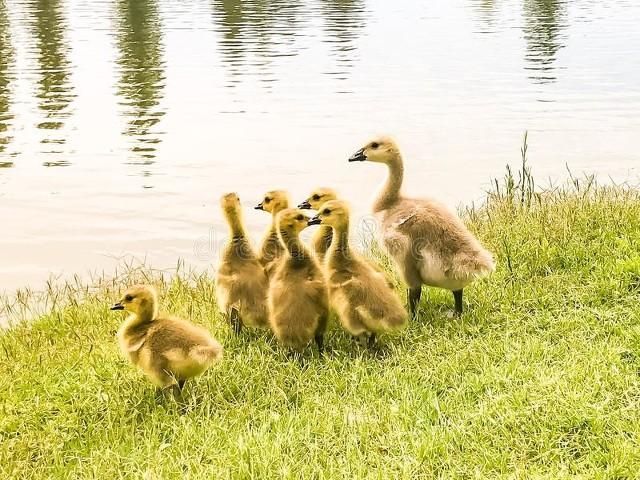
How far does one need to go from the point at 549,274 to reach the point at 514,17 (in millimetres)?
41593

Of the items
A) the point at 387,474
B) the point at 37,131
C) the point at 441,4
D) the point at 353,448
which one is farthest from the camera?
the point at 441,4

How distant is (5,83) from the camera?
2497 centimetres

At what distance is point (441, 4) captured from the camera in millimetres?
57375

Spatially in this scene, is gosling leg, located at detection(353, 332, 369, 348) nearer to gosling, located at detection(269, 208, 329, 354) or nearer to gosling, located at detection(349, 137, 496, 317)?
gosling, located at detection(269, 208, 329, 354)

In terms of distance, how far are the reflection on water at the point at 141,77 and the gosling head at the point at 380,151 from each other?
8110 mm

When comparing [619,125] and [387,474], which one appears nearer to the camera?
[387,474]

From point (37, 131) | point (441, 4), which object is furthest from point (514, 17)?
point (37, 131)

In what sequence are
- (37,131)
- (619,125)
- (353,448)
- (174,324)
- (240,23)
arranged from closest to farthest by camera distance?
(353,448), (174,324), (619,125), (37,131), (240,23)

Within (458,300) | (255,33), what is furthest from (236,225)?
(255,33)

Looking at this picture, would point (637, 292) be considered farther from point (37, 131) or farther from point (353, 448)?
point (37, 131)

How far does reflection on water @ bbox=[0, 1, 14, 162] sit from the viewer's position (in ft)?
57.0

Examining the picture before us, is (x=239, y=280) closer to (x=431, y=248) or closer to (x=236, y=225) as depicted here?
(x=236, y=225)

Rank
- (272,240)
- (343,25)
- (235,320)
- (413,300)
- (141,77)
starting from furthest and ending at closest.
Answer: (343,25) → (141,77) → (272,240) → (413,300) → (235,320)

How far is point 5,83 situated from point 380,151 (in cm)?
2123
